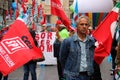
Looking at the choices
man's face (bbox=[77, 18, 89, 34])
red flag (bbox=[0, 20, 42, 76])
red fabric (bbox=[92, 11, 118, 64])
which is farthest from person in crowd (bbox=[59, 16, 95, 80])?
red flag (bbox=[0, 20, 42, 76])

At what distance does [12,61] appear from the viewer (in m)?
7.70

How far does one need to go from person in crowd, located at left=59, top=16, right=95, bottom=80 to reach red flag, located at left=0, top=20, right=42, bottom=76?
66.8 inches

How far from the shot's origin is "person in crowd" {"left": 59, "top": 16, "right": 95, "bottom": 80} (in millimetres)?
6035

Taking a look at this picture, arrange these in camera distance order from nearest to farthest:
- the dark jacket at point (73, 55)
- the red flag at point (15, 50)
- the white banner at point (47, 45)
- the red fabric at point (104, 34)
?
the dark jacket at point (73, 55), the red fabric at point (104, 34), the red flag at point (15, 50), the white banner at point (47, 45)

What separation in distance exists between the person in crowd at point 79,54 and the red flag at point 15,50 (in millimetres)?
1697

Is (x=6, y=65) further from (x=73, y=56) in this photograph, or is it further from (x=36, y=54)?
(x=73, y=56)

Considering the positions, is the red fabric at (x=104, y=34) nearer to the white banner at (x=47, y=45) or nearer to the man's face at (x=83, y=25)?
the man's face at (x=83, y=25)

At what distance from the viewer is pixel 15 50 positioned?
7871 millimetres

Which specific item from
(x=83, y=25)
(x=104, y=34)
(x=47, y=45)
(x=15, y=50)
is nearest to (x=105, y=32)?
(x=104, y=34)

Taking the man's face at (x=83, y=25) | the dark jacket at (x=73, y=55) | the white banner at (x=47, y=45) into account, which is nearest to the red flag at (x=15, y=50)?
the dark jacket at (x=73, y=55)

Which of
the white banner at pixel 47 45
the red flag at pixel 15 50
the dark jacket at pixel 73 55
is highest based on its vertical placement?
the dark jacket at pixel 73 55

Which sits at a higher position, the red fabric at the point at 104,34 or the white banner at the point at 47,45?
the red fabric at the point at 104,34

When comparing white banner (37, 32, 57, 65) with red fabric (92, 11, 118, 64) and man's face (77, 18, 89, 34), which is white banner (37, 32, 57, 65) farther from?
man's face (77, 18, 89, 34)

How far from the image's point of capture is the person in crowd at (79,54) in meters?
6.04
